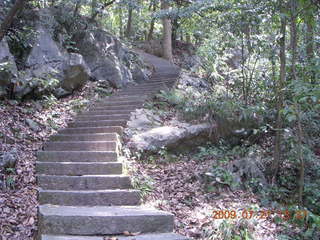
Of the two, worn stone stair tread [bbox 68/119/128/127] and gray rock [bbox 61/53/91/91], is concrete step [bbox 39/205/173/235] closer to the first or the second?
worn stone stair tread [bbox 68/119/128/127]

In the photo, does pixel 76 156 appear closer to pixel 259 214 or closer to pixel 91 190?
pixel 91 190

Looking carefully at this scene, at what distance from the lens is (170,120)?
8.73 metres

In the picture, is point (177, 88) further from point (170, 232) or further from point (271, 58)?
point (170, 232)

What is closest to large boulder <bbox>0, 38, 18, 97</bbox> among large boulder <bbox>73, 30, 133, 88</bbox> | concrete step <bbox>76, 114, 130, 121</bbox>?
concrete step <bbox>76, 114, 130, 121</bbox>

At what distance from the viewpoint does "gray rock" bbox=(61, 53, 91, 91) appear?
9.44 m

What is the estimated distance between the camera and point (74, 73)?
31.4 feet

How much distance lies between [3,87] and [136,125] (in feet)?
9.86

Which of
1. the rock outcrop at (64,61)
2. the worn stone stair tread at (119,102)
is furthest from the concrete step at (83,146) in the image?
the worn stone stair tread at (119,102)

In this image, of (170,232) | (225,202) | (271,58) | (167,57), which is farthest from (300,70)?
(167,57)

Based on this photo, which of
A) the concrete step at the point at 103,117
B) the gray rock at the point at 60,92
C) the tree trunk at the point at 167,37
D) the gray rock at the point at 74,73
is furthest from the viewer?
the tree trunk at the point at 167,37

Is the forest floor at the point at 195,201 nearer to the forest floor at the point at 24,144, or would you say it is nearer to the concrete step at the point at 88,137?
the concrete step at the point at 88,137

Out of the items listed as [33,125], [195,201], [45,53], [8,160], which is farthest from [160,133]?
[45,53]

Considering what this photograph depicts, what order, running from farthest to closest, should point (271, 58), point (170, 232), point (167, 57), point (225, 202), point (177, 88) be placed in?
point (167, 57), point (177, 88), point (271, 58), point (225, 202), point (170, 232)

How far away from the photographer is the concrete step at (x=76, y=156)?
5.96m
